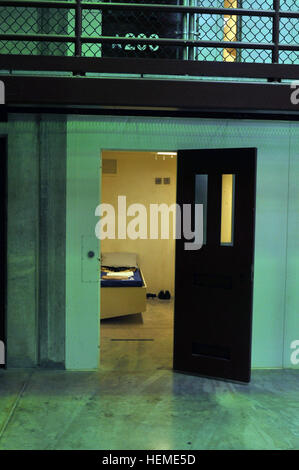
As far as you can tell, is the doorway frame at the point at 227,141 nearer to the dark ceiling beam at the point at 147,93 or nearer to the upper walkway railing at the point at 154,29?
the upper walkway railing at the point at 154,29

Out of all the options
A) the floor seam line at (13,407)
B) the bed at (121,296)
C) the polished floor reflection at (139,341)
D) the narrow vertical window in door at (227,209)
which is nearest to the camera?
the floor seam line at (13,407)

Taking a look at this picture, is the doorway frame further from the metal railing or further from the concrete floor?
the metal railing

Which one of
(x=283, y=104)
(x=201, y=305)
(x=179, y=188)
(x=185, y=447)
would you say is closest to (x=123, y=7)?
(x=283, y=104)

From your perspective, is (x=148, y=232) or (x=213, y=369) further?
(x=148, y=232)

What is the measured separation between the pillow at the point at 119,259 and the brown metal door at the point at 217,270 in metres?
3.67

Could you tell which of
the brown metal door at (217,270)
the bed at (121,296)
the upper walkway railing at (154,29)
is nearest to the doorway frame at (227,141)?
the brown metal door at (217,270)

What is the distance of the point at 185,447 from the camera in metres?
3.58

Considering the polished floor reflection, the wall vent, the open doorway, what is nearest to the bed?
the polished floor reflection

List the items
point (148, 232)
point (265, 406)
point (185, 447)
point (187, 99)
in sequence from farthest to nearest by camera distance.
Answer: point (148, 232), point (265, 406), point (187, 99), point (185, 447)

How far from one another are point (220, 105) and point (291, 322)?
2646mm

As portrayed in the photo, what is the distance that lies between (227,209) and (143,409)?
7.04 feet

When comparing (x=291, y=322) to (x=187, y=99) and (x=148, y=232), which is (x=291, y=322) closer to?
(x=187, y=99)

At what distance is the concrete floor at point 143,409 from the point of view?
3.68 metres

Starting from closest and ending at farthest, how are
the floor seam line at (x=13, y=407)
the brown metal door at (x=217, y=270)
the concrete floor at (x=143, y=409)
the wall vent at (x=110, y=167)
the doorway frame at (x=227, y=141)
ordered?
1. the concrete floor at (x=143, y=409)
2. the floor seam line at (x=13, y=407)
3. the brown metal door at (x=217, y=270)
4. the doorway frame at (x=227, y=141)
5. the wall vent at (x=110, y=167)
